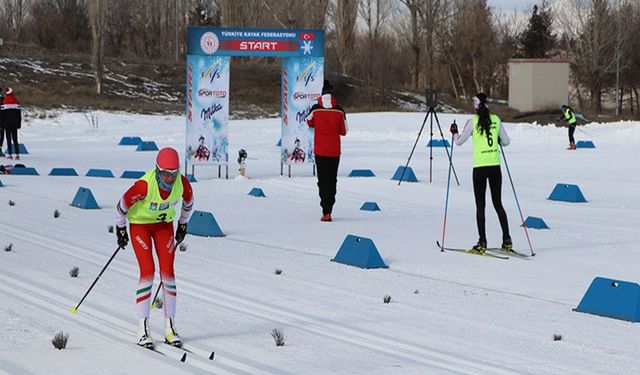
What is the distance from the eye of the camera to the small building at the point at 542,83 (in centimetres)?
6794

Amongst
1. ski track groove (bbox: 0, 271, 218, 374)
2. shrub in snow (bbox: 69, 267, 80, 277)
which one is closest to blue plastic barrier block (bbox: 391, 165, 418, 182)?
shrub in snow (bbox: 69, 267, 80, 277)

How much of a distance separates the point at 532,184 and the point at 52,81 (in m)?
39.6

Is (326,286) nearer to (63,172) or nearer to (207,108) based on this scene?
(207,108)

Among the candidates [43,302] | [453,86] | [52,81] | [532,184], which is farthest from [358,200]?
[453,86]

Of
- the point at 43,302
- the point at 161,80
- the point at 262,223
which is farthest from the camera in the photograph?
the point at 161,80

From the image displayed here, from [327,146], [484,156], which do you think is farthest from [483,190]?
[327,146]

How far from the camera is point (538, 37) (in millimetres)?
88812

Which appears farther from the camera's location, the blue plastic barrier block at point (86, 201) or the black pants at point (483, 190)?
the blue plastic barrier block at point (86, 201)

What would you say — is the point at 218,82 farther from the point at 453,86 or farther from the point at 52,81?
the point at 453,86

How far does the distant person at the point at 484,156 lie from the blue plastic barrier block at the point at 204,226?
359cm

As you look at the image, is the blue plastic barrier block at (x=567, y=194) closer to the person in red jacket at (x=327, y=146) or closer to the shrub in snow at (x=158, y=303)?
the person in red jacket at (x=327, y=146)

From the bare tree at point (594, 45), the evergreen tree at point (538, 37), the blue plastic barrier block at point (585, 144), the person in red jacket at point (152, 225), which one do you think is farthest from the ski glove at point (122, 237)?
the evergreen tree at point (538, 37)

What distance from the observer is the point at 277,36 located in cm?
2480

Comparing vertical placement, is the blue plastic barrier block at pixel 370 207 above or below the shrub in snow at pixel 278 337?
below
